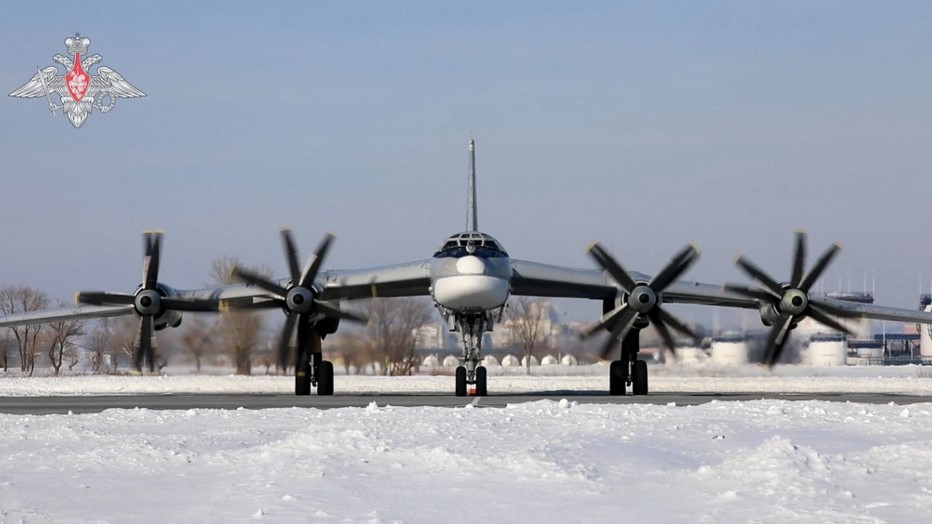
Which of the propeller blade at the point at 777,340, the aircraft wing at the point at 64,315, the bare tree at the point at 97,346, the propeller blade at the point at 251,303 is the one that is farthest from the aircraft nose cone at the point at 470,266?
the bare tree at the point at 97,346

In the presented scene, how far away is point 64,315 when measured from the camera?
29.6 meters

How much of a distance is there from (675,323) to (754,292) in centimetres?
233

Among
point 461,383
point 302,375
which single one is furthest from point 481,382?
point 302,375

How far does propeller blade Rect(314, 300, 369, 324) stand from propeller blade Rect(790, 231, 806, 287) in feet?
32.9

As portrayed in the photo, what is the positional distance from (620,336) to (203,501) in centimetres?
1859

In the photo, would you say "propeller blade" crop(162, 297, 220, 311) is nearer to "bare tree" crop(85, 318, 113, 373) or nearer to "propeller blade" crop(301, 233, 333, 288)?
"propeller blade" crop(301, 233, 333, 288)

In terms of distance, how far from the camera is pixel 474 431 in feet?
41.9

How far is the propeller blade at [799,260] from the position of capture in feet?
89.1

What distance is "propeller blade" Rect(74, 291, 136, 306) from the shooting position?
27969 millimetres

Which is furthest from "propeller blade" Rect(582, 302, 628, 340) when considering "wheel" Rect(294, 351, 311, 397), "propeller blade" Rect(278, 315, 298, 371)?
"propeller blade" Rect(278, 315, 298, 371)

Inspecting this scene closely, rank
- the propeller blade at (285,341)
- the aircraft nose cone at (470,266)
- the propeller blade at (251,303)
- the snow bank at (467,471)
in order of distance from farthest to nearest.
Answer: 1. the propeller blade at (251,303)
2. the propeller blade at (285,341)
3. the aircraft nose cone at (470,266)
4. the snow bank at (467,471)

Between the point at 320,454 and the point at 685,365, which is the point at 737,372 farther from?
the point at 320,454

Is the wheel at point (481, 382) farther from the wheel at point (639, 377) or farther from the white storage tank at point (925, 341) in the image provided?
the white storage tank at point (925, 341)

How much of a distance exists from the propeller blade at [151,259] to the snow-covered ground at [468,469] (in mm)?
13852
